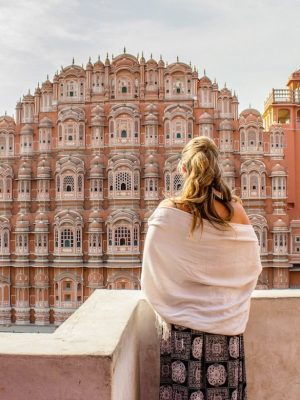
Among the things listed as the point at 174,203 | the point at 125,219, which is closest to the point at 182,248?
the point at 174,203

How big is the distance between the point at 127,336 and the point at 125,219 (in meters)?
11.3

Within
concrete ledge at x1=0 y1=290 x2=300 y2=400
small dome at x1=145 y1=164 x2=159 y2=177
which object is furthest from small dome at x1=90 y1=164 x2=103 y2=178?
concrete ledge at x1=0 y1=290 x2=300 y2=400

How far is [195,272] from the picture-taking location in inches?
47.9

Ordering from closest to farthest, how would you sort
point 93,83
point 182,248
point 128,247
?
point 182,248, point 128,247, point 93,83

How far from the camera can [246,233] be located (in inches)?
49.8

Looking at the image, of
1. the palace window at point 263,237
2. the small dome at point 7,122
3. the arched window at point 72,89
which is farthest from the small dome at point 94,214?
the palace window at point 263,237

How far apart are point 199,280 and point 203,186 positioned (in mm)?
231

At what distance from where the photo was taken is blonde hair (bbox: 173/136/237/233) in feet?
3.97

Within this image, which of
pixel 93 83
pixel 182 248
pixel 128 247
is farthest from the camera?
pixel 93 83

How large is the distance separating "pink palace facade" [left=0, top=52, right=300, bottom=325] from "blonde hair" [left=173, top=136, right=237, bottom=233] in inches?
443

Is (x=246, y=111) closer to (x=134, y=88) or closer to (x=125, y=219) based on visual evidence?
(x=134, y=88)

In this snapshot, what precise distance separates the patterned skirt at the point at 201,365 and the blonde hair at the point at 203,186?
28 cm

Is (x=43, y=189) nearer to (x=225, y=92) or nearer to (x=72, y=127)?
(x=72, y=127)

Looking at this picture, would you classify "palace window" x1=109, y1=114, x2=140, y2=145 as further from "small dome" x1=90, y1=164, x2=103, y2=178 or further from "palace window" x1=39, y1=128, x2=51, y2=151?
"palace window" x1=39, y1=128, x2=51, y2=151
